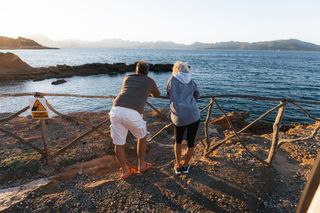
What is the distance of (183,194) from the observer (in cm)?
494

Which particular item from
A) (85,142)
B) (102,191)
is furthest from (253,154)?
(85,142)

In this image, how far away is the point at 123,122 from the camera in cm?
489

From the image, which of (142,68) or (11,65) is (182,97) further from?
(11,65)

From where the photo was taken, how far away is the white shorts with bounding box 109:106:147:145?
4.81 meters

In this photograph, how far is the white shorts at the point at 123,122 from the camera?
481cm

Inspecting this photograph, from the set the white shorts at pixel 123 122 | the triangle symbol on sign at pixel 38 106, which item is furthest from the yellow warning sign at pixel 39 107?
the white shorts at pixel 123 122

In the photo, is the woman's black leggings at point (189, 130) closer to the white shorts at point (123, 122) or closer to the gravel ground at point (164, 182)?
the white shorts at point (123, 122)

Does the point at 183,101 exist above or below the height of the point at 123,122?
above

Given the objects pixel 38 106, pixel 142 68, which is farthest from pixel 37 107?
pixel 142 68

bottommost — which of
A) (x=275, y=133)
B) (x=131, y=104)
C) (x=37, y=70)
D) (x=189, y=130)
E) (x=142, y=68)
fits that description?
(x=37, y=70)

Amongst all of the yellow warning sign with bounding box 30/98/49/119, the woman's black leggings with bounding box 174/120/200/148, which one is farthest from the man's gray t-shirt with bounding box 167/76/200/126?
the yellow warning sign with bounding box 30/98/49/119

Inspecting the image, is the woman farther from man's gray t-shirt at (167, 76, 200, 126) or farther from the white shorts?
the white shorts

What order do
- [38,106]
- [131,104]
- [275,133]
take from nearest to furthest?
[131,104] < [275,133] < [38,106]

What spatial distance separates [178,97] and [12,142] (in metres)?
6.61
